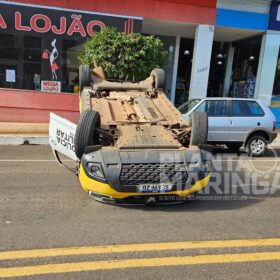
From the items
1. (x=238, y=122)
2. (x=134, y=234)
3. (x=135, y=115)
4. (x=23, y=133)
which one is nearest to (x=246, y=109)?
(x=238, y=122)

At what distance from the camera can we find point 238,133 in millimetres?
9406

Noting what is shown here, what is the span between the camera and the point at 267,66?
15578mm

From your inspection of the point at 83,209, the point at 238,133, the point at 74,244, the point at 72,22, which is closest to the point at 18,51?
the point at 72,22

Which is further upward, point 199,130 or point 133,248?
point 199,130

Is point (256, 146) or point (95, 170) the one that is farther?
point (256, 146)

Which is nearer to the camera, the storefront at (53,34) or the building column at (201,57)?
the storefront at (53,34)

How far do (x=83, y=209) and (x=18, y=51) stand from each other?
10.4m

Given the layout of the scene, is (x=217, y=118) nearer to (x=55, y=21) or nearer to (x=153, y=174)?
(x=153, y=174)

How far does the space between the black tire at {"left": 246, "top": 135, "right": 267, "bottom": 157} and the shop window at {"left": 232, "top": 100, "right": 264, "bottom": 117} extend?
65 centimetres

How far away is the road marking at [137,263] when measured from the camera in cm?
325

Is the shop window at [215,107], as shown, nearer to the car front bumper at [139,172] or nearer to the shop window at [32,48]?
the car front bumper at [139,172]

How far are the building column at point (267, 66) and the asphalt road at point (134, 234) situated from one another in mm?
10338

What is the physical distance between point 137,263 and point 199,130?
2751mm

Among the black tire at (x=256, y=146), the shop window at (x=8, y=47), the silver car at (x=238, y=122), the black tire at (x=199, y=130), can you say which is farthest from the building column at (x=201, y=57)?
the black tire at (x=199, y=130)
